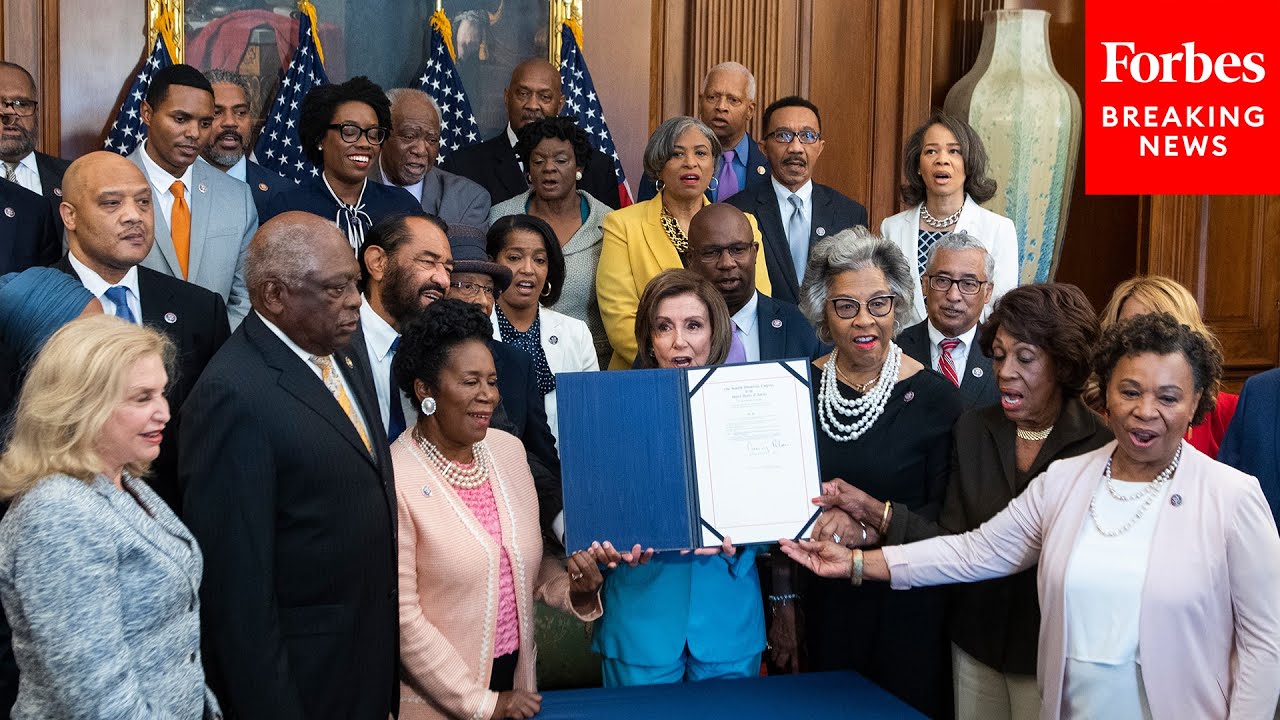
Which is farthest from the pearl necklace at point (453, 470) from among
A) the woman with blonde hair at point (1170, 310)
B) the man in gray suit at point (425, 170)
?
the man in gray suit at point (425, 170)

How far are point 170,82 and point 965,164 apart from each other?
310 cm

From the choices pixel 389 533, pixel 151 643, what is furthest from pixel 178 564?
pixel 389 533

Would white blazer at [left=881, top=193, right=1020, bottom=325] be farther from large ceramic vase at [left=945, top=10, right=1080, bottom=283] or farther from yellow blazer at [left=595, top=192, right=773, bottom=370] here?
large ceramic vase at [left=945, top=10, right=1080, bottom=283]

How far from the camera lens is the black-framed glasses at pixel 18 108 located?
513 centimetres

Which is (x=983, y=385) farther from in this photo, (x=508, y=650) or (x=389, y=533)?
(x=389, y=533)

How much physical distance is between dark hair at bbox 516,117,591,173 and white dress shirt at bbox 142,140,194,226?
1285 mm

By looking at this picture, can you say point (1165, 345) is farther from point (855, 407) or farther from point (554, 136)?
point (554, 136)

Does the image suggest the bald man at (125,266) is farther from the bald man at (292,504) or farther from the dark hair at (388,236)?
the bald man at (292,504)

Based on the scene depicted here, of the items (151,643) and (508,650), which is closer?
(151,643)

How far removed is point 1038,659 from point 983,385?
50.8 inches

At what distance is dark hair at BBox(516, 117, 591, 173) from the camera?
531 cm

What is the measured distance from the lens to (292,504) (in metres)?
2.70

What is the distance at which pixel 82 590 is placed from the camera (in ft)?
7.32

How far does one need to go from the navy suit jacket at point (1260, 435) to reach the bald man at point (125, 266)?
2.70m
